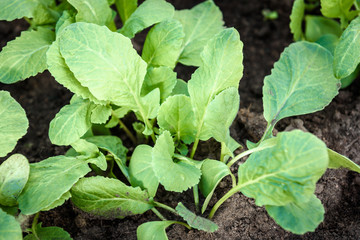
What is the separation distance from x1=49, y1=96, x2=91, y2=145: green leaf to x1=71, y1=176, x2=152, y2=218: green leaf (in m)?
0.14

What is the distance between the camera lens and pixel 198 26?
56.7 inches

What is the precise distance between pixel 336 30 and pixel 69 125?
1146mm

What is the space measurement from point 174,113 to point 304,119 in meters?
0.54

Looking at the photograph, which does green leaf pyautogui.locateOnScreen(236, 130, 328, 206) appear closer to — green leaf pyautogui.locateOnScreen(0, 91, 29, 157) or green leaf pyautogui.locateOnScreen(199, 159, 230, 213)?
green leaf pyautogui.locateOnScreen(199, 159, 230, 213)

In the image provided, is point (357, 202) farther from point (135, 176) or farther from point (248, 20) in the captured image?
point (248, 20)

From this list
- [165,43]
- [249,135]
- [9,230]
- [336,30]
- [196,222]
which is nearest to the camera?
[9,230]

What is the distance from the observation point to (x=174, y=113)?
3.87 ft

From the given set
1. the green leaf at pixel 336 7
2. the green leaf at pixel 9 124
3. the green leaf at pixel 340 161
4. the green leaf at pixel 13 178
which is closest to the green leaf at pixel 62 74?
the green leaf at pixel 9 124

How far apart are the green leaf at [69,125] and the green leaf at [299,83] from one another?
578 millimetres

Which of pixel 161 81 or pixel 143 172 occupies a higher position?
pixel 161 81

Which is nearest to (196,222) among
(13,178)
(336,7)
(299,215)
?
(299,215)

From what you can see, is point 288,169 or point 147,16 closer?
point 288,169

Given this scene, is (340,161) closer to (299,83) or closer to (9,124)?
(299,83)

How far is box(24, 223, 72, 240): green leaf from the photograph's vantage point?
1104 millimetres
